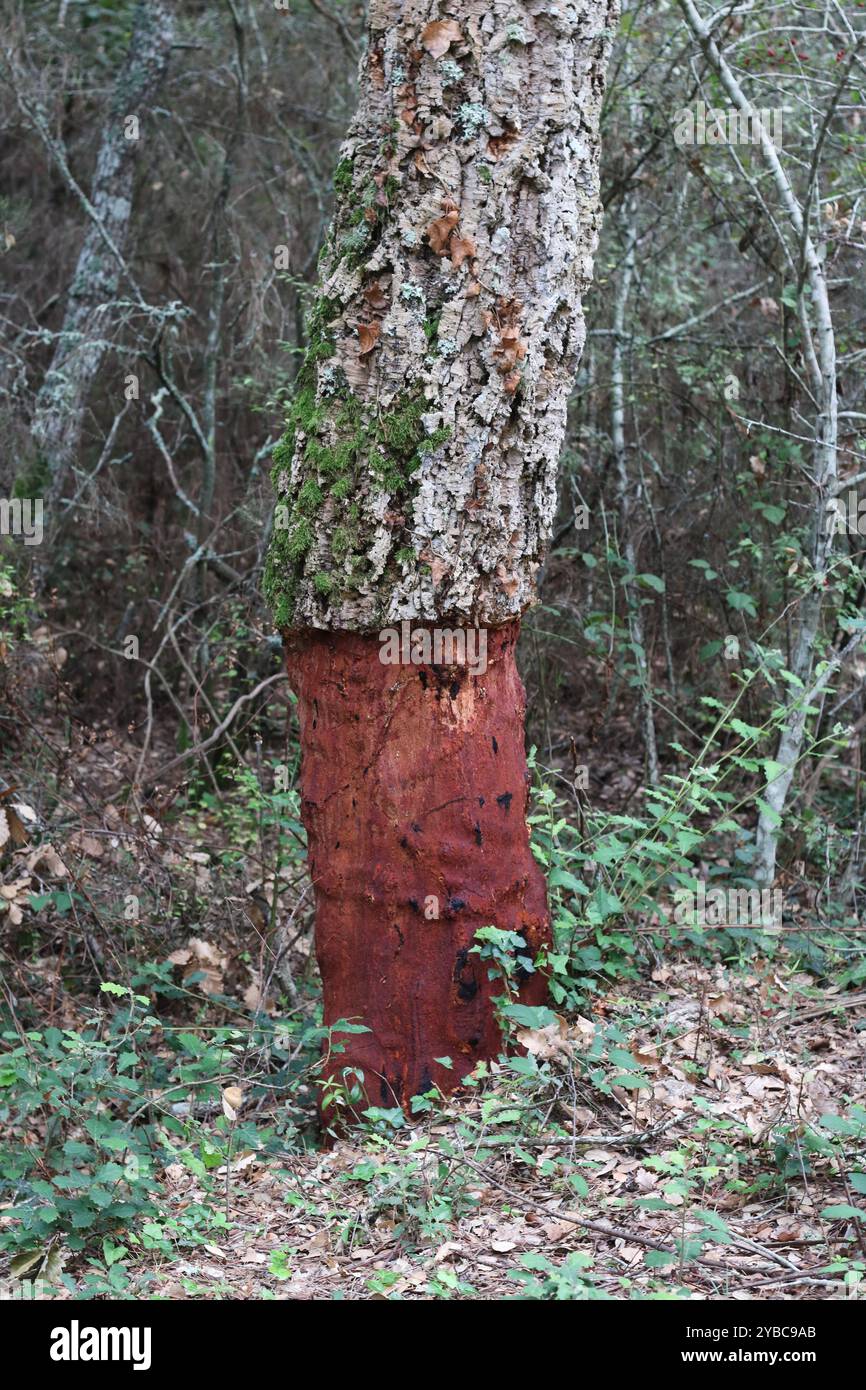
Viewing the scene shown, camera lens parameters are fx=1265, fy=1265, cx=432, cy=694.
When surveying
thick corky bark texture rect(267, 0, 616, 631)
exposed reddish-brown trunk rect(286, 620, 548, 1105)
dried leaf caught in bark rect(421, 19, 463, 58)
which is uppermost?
dried leaf caught in bark rect(421, 19, 463, 58)

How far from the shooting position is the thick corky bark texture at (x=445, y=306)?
3521mm

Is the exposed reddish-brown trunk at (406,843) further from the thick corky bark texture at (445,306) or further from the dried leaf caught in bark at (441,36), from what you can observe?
the dried leaf caught in bark at (441,36)

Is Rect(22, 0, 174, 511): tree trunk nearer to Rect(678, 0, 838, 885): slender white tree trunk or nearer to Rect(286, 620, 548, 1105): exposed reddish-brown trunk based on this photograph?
Rect(678, 0, 838, 885): slender white tree trunk

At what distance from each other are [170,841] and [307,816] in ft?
5.63

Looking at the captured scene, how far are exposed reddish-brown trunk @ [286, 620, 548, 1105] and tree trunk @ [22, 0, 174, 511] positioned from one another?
4.54 m

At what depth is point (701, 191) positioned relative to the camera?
22.8 ft

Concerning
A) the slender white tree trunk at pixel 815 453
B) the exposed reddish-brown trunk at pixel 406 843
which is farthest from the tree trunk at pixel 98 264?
the exposed reddish-brown trunk at pixel 406 843

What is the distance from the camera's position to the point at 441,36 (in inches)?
138

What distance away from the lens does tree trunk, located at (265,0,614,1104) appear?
139 inches

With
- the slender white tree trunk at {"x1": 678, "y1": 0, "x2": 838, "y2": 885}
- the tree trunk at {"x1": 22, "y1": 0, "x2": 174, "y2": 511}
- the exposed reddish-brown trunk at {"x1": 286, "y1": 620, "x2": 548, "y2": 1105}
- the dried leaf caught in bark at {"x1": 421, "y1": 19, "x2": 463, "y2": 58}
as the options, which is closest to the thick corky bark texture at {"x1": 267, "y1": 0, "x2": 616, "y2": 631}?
the dried leaf caught in bark at {"x1": 421, "y1": 19, "x2": 463, "y2": 58}

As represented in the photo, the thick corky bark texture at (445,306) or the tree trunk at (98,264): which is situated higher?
the tree trunk at (98,264)

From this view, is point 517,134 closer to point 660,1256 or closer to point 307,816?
point 307,816

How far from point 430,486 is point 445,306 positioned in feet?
1.64
